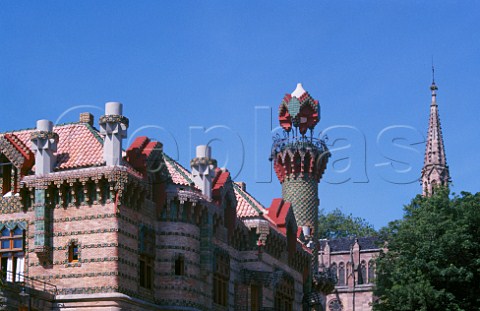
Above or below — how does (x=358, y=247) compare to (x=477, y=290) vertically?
above

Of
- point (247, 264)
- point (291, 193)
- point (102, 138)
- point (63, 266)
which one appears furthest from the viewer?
point (291, 193)

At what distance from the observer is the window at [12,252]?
152ft

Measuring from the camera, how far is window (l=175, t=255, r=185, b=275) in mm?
48625

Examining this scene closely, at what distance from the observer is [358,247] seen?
428ft

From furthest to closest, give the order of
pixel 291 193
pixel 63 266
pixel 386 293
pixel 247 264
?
pixel 291 193, pixel 386 293, pixel 247 264, pixel 63 266

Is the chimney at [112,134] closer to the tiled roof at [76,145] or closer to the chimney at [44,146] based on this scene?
the tiled roof at [76,145]

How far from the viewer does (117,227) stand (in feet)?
146

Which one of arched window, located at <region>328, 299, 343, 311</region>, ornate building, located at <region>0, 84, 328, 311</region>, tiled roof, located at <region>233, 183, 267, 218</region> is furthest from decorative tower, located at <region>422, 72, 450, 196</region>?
ornate building, located at <region>0, 84, 328, 311</region>

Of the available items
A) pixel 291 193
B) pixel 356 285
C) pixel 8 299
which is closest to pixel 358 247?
pixel 356 285

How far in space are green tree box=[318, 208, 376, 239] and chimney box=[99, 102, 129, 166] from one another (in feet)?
335

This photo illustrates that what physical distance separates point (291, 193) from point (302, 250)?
6.27 meters

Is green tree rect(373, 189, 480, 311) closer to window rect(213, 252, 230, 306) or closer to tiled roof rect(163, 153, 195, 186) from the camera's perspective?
window rect(213, 252, 230, 306)

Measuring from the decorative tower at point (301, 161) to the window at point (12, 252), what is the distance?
28.6m

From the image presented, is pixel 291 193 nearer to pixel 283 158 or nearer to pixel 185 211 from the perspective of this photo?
pixel 283 158
